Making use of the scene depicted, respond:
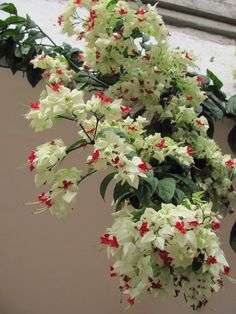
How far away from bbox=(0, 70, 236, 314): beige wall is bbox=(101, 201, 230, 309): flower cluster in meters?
0.80

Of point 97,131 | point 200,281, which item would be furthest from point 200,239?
point 97,131

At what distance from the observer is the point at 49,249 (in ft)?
6.00

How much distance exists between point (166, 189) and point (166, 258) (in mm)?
155

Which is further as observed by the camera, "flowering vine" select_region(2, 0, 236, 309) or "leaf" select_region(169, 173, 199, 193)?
"leaf" select_region(169, 173, 199, 193)

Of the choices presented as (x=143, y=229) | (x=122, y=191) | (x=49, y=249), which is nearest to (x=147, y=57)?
(x=122, y=191)

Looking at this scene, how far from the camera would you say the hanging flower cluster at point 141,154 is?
80cm

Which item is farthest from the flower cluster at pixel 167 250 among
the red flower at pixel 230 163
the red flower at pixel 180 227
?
the red flower at pixel 230 163

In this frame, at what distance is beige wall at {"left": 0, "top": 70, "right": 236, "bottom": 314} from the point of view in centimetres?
162

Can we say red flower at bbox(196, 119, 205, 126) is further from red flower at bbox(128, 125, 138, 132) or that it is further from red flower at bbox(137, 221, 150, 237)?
red flower at bbox(137, 221, 150, 237)

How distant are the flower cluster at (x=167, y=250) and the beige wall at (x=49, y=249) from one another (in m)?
0.80

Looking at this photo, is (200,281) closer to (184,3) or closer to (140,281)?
(140,281)

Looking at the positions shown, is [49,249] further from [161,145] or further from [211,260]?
[211,260]

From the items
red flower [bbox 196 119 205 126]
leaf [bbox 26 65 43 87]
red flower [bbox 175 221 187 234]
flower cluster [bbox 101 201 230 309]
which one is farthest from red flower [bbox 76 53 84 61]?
red flower [bbox 175 221 187 234]

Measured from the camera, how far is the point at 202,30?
189 cm
